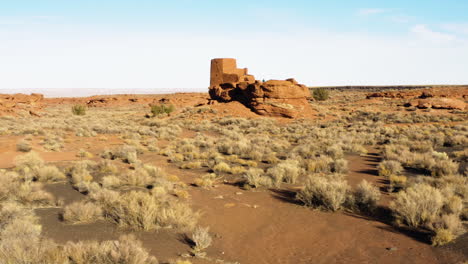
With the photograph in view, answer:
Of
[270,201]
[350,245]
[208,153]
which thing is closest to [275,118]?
[208,153]

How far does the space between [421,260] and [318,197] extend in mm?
2607

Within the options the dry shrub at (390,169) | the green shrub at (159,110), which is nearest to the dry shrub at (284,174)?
the dry shrub at (390,169)

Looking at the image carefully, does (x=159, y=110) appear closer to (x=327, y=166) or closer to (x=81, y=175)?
(x=81, y=175)

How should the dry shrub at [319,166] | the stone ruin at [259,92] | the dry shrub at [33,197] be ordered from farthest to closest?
the stone ruin at [259,92] → the dry shrub at [319,166] → the dry shrub at [33,197]

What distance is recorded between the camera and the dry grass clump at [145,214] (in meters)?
5.56

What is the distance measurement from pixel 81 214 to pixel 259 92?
26.2 m

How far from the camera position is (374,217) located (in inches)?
244

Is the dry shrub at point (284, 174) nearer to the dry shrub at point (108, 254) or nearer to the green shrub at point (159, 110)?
the dry shrub at point (108, 254)

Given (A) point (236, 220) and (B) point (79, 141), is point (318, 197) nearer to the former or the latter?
(A) point (236, 220)

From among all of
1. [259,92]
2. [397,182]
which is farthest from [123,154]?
[259,92]

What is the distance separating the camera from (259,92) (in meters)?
30.6

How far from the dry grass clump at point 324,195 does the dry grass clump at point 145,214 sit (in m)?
2.79

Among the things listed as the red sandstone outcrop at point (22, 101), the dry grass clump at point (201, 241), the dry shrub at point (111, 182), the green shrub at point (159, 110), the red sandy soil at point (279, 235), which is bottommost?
the red sandy soil at point (279, 235)

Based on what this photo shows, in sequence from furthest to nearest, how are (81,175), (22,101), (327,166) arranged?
(22,101)
(327,166)
(81,175)
